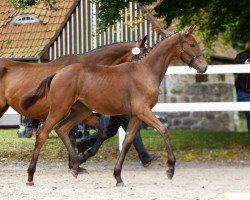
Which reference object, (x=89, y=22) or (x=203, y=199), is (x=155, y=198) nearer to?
(x=203, y=199)

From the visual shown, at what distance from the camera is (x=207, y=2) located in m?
17.7

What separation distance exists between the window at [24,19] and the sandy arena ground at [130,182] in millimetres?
18200

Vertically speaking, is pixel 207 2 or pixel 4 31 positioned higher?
pixel 207 2

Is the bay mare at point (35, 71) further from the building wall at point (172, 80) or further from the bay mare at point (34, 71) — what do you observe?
the building wall at point (172, 80)

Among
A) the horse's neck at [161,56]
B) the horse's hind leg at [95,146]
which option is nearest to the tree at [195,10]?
the horse's hind leg at [95,146]

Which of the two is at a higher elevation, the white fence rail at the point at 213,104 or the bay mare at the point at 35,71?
the bay mare at the point at 35,71

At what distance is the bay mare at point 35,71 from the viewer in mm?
13203

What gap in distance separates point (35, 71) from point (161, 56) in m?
2.05

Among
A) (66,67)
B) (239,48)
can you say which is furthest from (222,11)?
(239,48)

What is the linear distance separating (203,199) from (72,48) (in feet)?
76.1

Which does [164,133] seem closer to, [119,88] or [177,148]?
[119,88]

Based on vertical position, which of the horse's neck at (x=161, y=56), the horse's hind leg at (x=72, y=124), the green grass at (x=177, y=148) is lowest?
the green grass at (x=177, y=148)

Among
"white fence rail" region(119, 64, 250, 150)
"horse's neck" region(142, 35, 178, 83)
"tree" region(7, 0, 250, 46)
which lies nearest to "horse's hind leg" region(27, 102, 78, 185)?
"horse's neck" region(142, 35, 178, 83)

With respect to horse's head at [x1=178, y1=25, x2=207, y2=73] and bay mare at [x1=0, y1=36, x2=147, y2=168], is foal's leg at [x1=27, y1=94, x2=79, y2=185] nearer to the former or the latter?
bay mare at [x1=0, y1=36, x2=147, y2=168]
